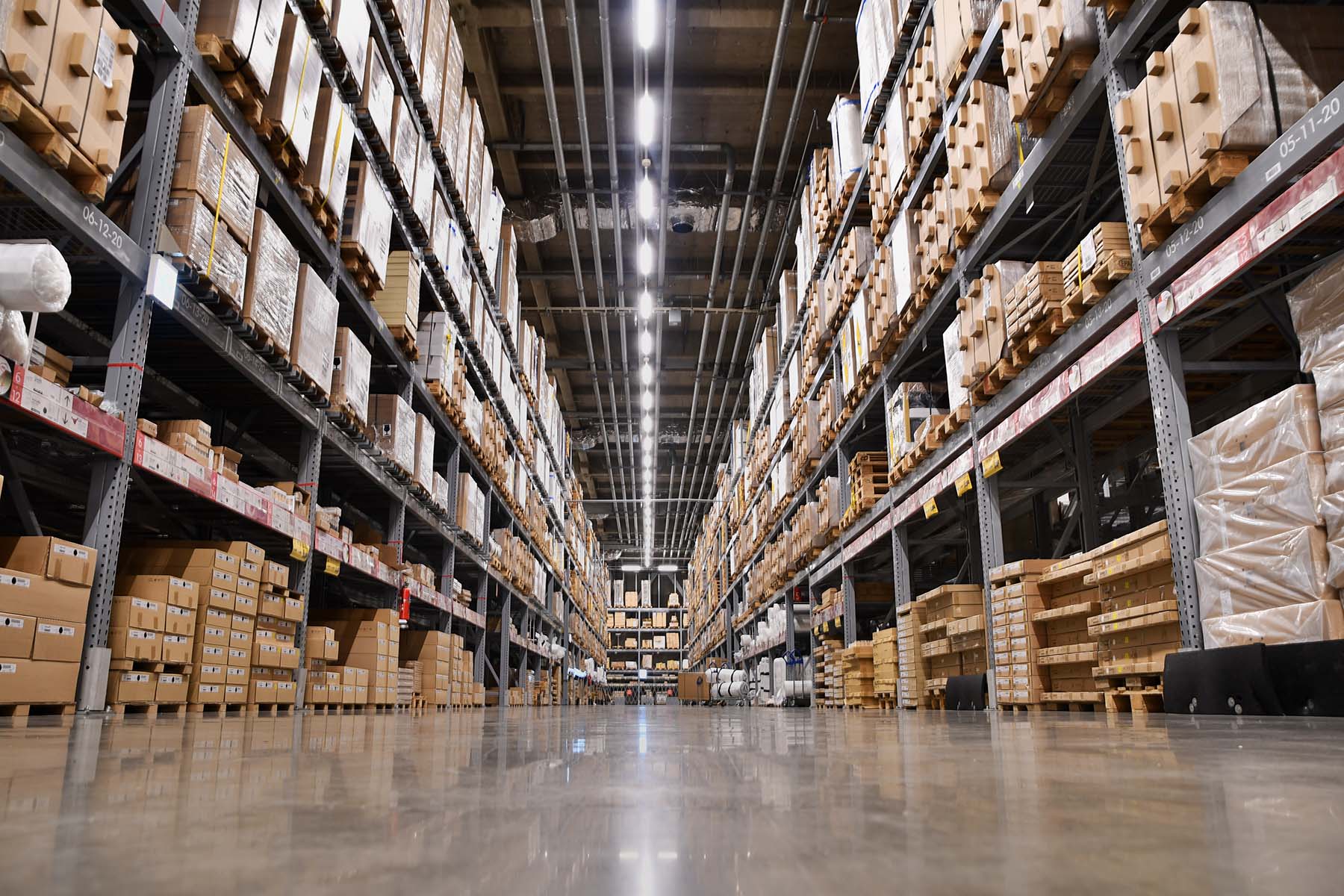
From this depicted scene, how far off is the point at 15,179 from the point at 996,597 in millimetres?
6317

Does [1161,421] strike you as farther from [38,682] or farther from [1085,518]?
[38,682]

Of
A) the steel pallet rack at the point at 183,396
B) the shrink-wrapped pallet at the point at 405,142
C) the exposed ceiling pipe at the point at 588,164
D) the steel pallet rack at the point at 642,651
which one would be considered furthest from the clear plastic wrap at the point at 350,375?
the steel pallet rack at the point at 642,651

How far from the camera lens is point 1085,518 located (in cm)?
740

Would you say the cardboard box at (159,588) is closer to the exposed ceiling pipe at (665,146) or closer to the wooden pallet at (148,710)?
the wooden pallet at (148,710)

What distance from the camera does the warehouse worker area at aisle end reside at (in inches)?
39.4

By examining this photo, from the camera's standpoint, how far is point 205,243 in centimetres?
513

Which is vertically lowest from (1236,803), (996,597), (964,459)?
(1236,803)

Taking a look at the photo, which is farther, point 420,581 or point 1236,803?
point 420,581

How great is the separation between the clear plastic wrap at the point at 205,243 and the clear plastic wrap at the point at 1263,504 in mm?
5475

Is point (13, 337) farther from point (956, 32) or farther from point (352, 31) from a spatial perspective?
point (956, 32)

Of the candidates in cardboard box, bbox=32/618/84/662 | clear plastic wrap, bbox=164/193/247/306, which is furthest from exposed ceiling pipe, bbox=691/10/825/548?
cardboard box, bbox=32/618/84/662

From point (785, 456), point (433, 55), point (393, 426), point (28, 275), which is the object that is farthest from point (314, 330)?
point (785, 456)

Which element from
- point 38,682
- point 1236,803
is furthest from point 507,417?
point 1236,803

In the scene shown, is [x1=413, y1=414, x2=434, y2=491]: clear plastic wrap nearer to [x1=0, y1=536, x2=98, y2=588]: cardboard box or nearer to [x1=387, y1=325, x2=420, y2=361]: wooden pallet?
[x1=387, y1=325, x2=420, y2=361]: wooden pallet
